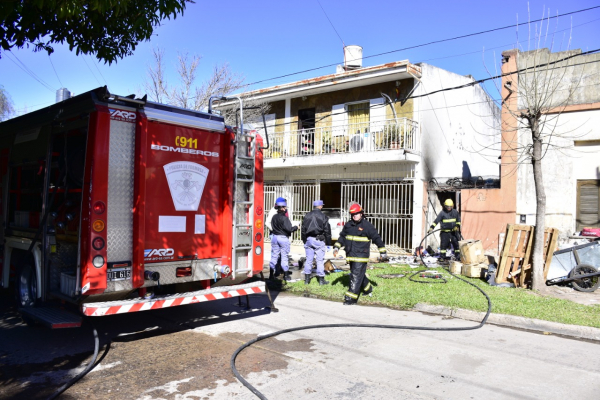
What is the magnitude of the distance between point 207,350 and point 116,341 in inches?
47.5

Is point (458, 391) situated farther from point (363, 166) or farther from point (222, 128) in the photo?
point (363, 166)

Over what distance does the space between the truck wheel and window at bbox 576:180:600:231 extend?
1222 cm

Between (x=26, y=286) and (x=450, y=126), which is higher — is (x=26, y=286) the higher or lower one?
the lower one

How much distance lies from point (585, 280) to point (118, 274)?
8.44m

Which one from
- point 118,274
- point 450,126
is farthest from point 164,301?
point 450,126

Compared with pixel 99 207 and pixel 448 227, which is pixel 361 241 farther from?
pixel 448 227

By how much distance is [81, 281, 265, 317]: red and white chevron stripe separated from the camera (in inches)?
201

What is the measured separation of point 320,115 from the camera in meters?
18.9

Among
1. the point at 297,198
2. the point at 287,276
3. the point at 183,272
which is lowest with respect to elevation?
the point at 287,276

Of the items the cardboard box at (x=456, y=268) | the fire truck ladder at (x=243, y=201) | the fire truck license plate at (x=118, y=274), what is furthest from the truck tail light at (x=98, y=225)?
the cardboard box at (x=456, y=268)

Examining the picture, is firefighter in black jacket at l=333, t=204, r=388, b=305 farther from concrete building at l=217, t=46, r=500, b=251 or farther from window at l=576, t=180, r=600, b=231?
concrete building at l=217, t=46, r=500, b=251

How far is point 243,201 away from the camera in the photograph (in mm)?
6656

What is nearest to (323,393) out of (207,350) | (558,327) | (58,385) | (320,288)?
(207,350)

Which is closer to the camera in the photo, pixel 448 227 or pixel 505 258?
pixel 505 258
